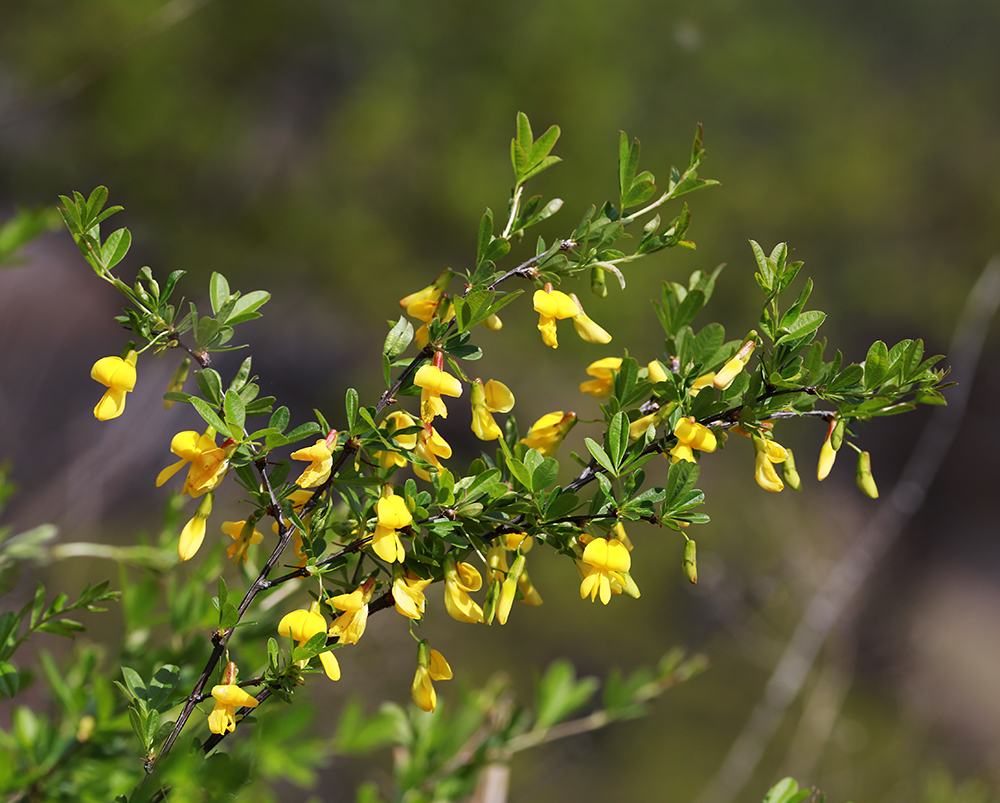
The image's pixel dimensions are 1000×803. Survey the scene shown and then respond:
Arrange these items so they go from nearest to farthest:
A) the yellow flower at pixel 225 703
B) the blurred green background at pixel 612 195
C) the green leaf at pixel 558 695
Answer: the yellow flower at pixel 225 703
the green leaf at pixel 558 695
the blurred green background at pixel 612 195

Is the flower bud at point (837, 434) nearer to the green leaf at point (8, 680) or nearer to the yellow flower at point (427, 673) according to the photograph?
the yellow flower at point (427, 673)

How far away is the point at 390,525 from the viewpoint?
0.62 feet

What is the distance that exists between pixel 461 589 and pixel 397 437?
5cm

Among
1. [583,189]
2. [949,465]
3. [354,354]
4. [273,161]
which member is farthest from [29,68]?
[949,465]

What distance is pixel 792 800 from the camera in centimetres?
25

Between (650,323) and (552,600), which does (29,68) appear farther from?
(552,600)

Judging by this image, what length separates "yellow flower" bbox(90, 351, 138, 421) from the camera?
0.19 metres

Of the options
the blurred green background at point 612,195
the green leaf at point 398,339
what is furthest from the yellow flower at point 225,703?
the blurred green background at point 612,195

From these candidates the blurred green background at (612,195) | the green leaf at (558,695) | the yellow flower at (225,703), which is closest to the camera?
the yellow flower at (225,703)

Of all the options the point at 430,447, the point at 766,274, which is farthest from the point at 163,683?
the point at 766,274

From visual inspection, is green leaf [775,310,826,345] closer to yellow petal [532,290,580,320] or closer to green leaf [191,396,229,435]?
yellow petal [532,290,580,320]

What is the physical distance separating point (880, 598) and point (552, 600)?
2.90 feet

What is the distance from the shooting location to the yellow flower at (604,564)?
0.20m

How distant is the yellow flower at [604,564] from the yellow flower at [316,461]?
8 centimetres
